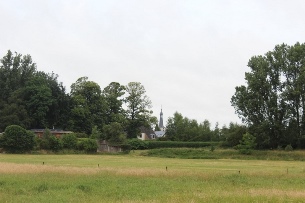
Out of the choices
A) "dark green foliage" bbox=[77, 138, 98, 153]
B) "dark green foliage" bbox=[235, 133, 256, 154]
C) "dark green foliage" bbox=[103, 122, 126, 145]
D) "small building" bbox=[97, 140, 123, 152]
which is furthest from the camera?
"dark green foliage" bbox=[103, 122, 126, 145]

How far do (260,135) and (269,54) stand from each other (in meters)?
16.6

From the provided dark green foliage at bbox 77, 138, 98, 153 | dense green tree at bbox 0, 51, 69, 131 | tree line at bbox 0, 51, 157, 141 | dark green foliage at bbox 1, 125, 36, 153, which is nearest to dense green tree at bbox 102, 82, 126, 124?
tree line at bbox 0, 51, 157, 141

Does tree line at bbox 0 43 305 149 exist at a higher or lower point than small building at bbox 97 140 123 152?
higher

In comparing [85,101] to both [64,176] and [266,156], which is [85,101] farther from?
[64,176]

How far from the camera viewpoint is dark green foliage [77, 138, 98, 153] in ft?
265

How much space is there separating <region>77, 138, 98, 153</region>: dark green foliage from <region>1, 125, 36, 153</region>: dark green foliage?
9.51m

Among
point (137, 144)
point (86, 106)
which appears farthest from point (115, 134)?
point (86, 106)

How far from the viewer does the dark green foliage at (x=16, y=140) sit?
2899 inches

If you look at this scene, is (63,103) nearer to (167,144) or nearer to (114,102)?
(114,102)

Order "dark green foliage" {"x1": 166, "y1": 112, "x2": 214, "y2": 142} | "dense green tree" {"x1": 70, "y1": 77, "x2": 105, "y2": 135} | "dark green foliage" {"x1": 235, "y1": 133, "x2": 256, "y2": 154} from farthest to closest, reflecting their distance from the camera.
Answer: "dark green foliage" {"x1": 166, "y1": 112, "x2": 214, "y2": 142} → "dense green tree" {"x1": 70, "y1": 77, "x2": 105, "y2": 135} → "dark green foliage" {"x1": 235, "y1": 133, "x2": 256, "y2": 154}

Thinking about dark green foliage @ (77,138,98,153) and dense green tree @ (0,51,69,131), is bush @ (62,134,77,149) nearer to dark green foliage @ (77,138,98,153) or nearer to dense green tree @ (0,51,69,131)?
dark green foliage @ (77,138,98,153)

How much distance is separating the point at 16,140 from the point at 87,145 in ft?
45.5

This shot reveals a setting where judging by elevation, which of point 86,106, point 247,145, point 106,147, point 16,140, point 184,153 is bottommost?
point 184,153

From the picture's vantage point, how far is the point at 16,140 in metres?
73.9
